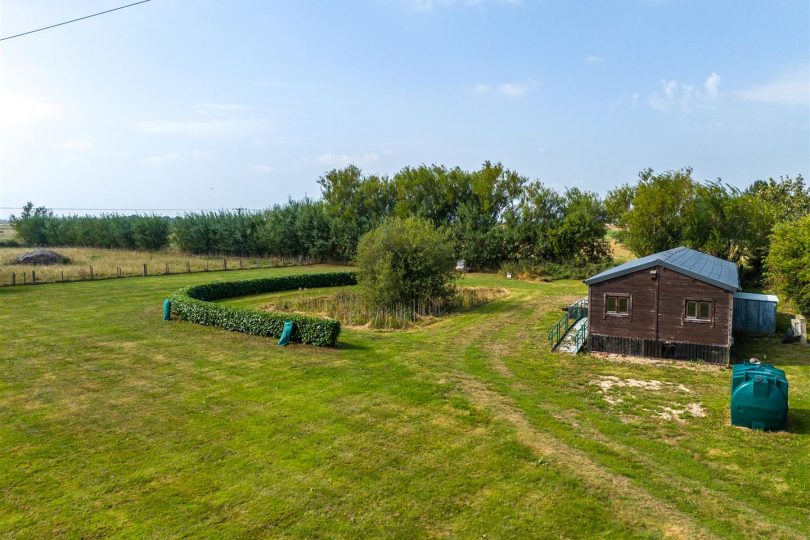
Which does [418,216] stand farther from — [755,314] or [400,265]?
[755,314]

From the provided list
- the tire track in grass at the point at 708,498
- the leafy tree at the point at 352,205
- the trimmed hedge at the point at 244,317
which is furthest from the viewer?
the leafy tree at the point at 352,205

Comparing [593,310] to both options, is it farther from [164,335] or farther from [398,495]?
[164,335]

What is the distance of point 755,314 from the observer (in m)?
23.1

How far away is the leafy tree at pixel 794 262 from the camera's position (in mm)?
25438

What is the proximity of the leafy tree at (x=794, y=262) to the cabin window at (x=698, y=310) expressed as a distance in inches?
402

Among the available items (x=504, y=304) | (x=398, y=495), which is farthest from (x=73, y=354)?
(x=504, y=304)

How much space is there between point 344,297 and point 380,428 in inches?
867

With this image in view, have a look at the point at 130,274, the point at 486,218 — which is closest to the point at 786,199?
the point at 486,218

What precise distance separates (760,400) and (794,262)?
17615 mm

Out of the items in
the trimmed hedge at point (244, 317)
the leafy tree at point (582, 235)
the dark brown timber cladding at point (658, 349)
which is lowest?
the dark brown timber cladding at point (658, 349)

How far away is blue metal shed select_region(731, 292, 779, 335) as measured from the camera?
22797mm

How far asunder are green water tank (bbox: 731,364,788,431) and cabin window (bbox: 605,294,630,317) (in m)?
7.04

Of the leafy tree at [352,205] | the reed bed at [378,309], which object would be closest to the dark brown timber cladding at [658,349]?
the reed bed at [378,309]

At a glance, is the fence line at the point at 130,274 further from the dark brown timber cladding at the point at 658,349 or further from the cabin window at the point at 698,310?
the cabin window at the point at 698,310
